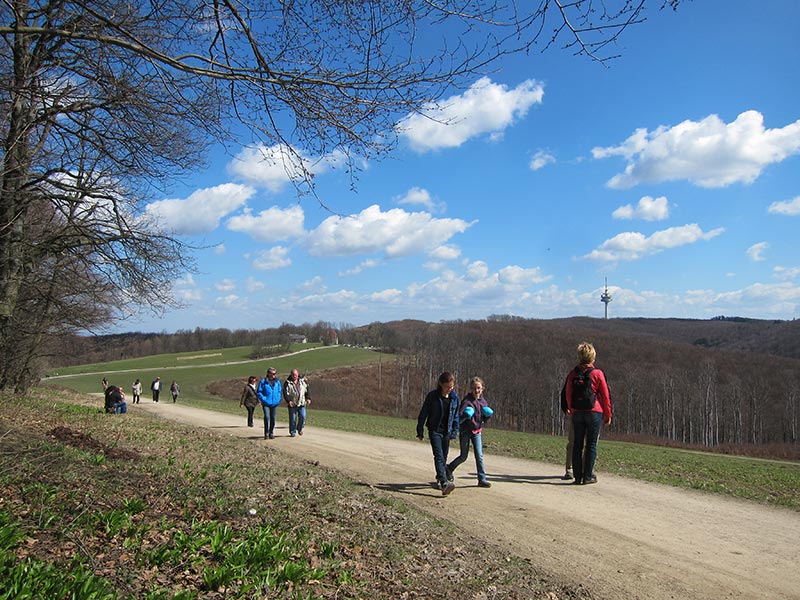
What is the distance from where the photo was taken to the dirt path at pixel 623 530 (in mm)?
5031

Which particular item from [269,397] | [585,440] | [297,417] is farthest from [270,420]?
[585,440]

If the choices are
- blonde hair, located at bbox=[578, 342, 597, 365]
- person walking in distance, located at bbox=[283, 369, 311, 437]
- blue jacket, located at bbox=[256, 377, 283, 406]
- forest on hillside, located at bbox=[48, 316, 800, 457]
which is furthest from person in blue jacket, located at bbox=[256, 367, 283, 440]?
forest on hillside, located at bbox=[48, 316, 800, 457]

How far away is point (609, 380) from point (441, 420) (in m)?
93.5

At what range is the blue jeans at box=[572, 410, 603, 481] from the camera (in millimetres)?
8500

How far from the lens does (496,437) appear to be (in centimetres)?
1983

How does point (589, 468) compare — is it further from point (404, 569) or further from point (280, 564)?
point (280, 564)

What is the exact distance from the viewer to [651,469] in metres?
11.4

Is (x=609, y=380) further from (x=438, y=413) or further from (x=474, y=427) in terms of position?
(x=438, y=413)

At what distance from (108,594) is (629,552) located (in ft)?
15.7

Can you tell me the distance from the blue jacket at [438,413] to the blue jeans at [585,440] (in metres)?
1.87

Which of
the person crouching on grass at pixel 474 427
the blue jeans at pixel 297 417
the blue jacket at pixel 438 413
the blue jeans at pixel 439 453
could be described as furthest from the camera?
the blue jeans at pixel 297 417

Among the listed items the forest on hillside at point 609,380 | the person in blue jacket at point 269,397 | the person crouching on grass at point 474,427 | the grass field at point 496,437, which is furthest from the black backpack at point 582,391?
the forest on hillside at point 609,380

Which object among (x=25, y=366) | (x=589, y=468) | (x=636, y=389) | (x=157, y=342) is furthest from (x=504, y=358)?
(x=589, y=468)

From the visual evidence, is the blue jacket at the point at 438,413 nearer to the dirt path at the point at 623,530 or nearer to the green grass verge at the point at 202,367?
the dirt path at the point at 623,530
